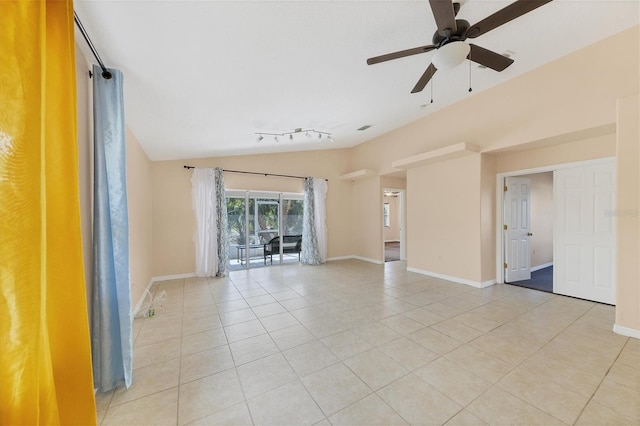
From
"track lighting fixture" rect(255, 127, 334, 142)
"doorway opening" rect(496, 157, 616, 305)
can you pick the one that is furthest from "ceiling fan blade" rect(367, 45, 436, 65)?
"doorway opening" rect(496, 157, 616, 305)

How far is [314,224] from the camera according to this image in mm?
6551

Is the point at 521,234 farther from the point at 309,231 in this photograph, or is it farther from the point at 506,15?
the point at 309,231

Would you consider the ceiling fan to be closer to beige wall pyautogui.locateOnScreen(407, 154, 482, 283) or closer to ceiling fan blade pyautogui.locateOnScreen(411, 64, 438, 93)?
ceiling fan blade pyautogui.locateOnScreen(411, 64, 438, 93)

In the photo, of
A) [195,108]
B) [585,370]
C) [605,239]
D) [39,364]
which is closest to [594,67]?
[605,239]

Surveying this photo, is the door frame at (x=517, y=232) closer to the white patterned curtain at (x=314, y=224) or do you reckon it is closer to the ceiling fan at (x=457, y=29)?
the ceiling fan at (x=457, y=29)

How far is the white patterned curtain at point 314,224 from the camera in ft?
21.1

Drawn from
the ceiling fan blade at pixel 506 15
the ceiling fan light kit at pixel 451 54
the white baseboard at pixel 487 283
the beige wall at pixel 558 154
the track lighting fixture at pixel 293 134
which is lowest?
the white baseboard at pixel 487 283

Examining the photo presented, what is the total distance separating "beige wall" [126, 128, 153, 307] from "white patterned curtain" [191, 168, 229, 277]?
2.78 feet

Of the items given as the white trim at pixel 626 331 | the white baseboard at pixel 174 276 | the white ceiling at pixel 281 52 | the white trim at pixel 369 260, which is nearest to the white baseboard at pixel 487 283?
the white trim at pixel 626 331

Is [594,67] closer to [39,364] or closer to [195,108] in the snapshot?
[195,108]

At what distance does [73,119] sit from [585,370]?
4051mm

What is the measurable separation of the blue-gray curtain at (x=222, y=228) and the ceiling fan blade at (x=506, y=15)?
4914 mm

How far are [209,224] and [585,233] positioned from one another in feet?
21.8

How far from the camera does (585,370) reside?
196 cm
